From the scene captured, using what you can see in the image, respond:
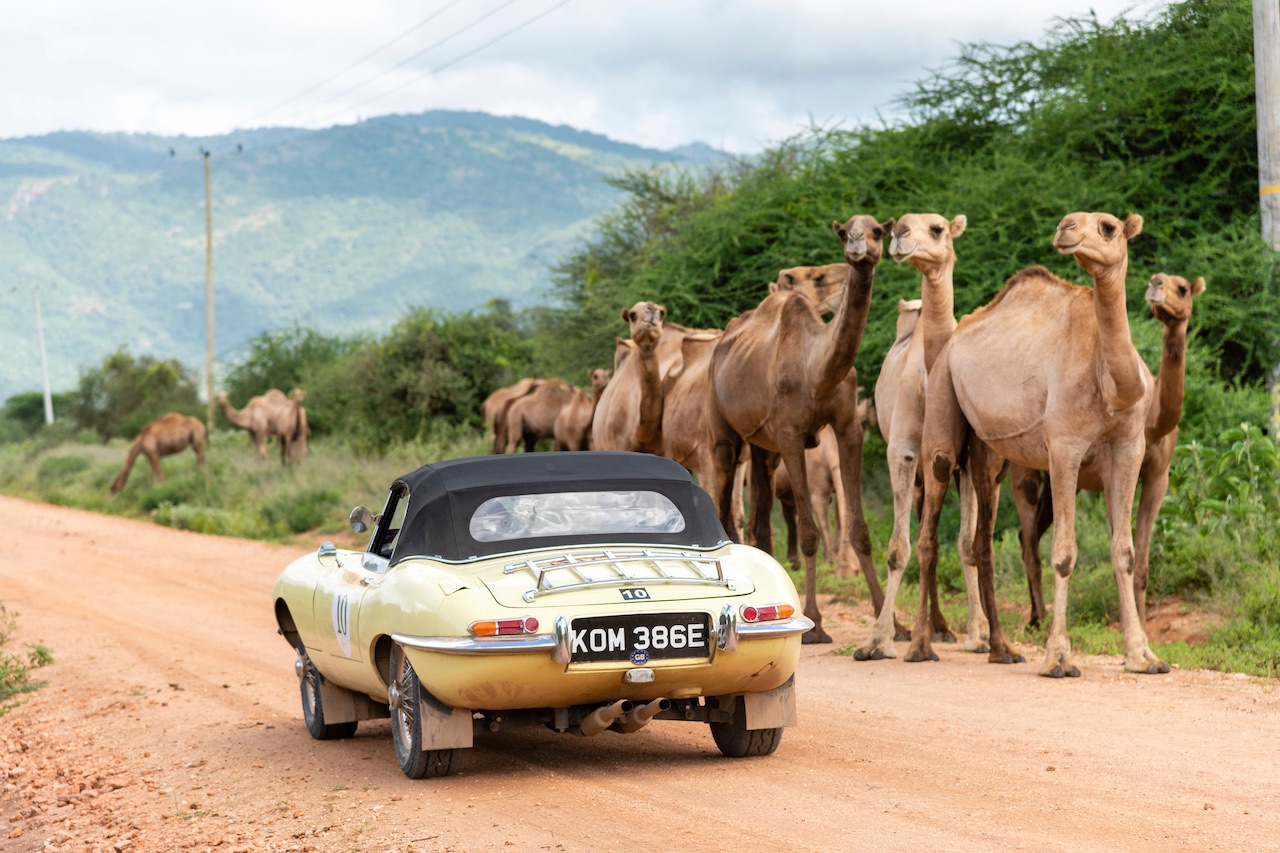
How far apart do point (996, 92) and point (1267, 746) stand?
1632cm

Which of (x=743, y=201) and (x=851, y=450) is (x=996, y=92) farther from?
(x=851, y=450)

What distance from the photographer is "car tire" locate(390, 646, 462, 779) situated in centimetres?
739

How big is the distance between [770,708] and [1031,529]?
560 centimetres

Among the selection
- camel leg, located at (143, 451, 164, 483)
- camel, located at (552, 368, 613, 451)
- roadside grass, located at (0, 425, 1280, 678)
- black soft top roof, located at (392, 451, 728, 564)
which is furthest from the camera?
camel leg, located at (143, 451, 164, 483)

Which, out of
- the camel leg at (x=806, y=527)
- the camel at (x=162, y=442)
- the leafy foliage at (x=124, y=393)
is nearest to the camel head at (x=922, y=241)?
the camel leg at (x=806, y=527)

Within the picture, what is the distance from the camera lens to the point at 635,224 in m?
31.8

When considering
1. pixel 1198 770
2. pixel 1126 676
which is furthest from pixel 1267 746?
pixel 1126 676

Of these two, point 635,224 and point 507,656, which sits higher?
point 635,224

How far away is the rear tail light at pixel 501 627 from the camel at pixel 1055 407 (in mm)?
4841

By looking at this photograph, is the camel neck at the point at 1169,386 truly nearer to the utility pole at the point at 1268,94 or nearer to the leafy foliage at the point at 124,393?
the utility pole at the point at 1268,94

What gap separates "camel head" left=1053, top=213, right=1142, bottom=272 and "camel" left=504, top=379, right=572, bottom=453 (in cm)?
1486

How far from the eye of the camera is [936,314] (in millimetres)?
12039

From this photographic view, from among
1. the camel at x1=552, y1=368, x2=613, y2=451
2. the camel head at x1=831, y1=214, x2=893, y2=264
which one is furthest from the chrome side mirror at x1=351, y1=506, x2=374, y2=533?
the camel at x1=552, y1=368, x2=613, y2=451

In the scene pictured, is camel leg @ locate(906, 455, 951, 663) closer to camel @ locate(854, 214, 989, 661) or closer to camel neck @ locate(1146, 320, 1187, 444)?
camel @ locate(854, 214, 989, 661)
